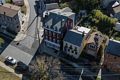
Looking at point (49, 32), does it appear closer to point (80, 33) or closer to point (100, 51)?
point (80, 33)

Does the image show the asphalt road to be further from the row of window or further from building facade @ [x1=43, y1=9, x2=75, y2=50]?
the row of window

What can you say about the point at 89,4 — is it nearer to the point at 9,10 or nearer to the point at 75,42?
the point at 75,42

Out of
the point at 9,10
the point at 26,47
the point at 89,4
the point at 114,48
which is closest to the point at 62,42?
the point at 26,47

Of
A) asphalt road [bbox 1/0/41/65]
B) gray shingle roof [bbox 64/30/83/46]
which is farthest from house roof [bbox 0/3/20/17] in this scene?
gray shingle roof [bbox 64/30/83/46]

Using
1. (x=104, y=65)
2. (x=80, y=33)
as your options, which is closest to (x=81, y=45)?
(x=80, y=33)

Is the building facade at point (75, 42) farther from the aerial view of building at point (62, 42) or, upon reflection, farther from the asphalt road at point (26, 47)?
the asphalt road at point (26, 47)
